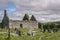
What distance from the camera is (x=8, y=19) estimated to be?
6669cm

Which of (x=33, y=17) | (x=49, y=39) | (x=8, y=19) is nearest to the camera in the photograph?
(x=49, y=39)

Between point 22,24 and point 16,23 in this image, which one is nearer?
point 16,23

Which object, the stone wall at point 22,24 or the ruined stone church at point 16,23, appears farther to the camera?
the stone wall at point 22,24

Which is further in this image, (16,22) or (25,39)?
(16,22)

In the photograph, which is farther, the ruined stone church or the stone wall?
the stone wall

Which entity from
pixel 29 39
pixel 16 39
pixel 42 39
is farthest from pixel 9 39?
pixel 42 39

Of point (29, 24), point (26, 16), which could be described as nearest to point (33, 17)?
point (26, 16)

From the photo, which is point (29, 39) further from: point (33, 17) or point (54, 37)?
point (33, 17)

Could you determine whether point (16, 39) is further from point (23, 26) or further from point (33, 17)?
point (33, 17)

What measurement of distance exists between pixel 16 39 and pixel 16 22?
4322 centimetres

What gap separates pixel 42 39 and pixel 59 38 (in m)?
2.34

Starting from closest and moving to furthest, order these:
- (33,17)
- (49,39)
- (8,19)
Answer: (49,39) → (8,19) → (33,17)

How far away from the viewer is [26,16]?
81.6 metres

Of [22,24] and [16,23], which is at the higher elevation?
[16,23]
